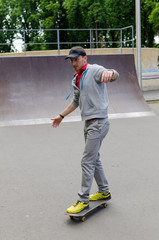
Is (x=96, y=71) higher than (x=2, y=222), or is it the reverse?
(x=96, y=71)

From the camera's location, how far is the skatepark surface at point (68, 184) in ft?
11.4

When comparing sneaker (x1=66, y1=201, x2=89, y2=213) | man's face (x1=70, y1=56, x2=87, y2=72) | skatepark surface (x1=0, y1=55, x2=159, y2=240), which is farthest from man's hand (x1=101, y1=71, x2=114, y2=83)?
skatepark surface (x1=0, y1=55, x2=159, y2=240)

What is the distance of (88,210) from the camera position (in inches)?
147

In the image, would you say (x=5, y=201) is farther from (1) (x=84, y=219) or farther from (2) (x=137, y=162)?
(2) (x=137, y=162)

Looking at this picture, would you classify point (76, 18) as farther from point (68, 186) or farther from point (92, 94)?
point (92, 94)

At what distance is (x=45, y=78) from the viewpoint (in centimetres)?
1212

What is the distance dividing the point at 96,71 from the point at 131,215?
1.67 metres

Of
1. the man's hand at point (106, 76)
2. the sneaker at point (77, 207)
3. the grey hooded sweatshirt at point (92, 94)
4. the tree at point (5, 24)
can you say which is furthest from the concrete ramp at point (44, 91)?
the tree at point (5, 24)

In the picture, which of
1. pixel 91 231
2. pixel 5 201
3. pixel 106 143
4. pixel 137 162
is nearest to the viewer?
pixel 91 231

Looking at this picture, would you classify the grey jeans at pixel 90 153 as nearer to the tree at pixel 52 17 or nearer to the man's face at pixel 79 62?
the man's face at pixel 79 62

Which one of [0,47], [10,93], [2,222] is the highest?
[0,47]

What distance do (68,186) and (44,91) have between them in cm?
738

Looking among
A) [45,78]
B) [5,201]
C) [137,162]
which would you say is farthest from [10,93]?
[5,201]

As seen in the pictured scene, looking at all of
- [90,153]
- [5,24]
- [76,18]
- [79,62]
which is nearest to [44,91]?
[79,62]
